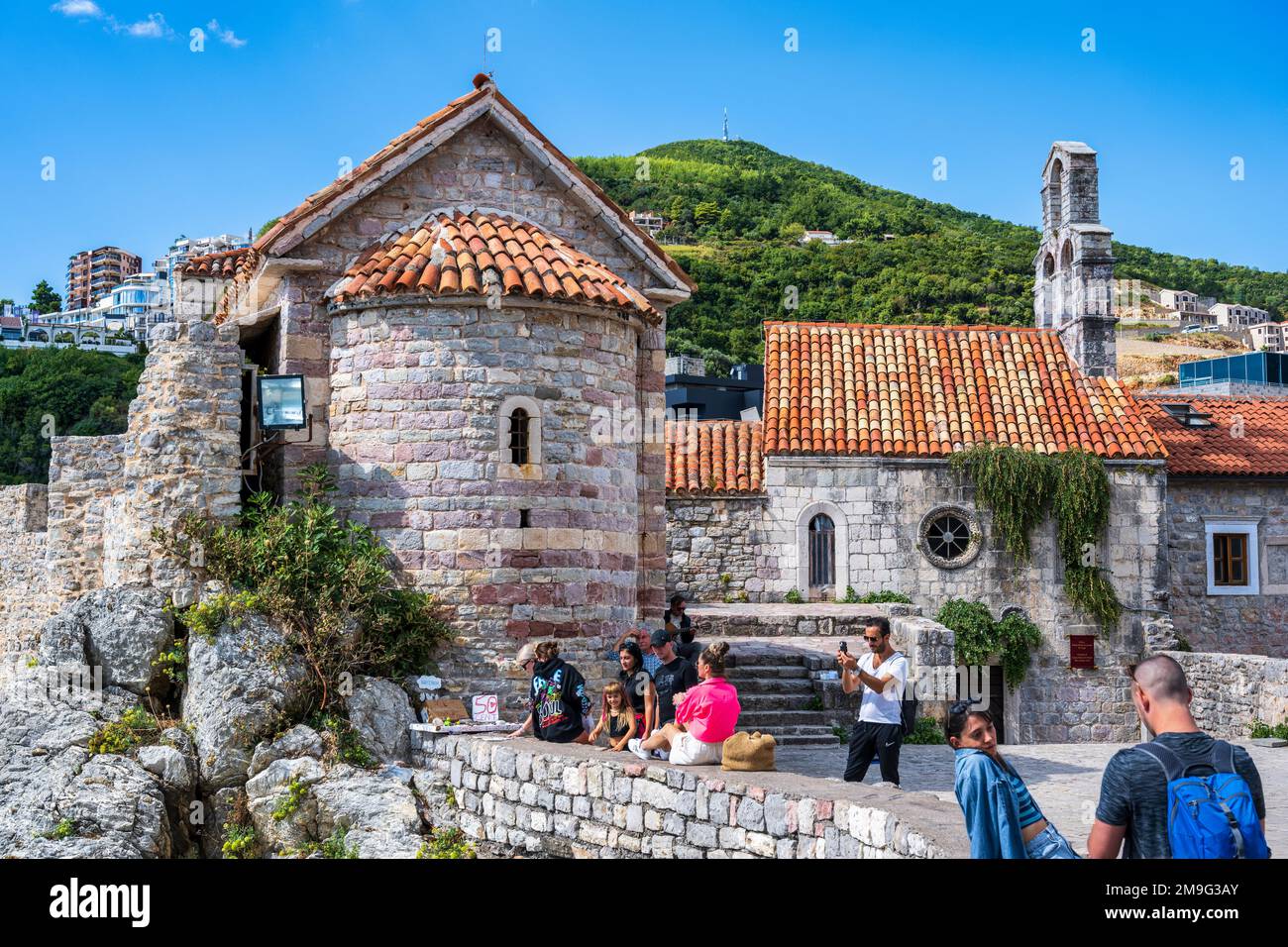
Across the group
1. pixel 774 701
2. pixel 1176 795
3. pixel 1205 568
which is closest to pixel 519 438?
pixel 774 701

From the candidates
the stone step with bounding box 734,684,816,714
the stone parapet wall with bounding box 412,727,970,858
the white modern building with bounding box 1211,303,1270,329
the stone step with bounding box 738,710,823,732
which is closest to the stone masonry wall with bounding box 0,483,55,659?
the stone parapet wall with bounding box 412,727,970,858

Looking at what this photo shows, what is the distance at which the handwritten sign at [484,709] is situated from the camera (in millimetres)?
13594

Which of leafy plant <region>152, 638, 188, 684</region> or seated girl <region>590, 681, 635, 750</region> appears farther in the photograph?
leafy plant <region>152, 638, 188, 684</region>

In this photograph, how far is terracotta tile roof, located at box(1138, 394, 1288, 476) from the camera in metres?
27.2

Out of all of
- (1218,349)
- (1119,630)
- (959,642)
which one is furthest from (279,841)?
(1218,349)

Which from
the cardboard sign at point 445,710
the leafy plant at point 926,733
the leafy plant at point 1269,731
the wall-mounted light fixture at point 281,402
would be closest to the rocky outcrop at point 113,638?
the wall-mounted light fixture at point 281,402

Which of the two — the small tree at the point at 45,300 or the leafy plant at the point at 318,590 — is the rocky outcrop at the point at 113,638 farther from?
the small tree at the point at 45,300

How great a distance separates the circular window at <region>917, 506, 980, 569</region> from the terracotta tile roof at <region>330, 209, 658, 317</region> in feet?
34.3

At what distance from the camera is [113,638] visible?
13.5 meters

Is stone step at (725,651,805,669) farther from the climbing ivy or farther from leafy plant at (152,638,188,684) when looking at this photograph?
the climbing ivy

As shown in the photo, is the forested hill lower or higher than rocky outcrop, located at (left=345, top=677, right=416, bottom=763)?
higher

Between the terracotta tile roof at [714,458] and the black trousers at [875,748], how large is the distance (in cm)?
1374

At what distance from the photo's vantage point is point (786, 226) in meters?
76.6

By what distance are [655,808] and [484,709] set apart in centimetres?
386
